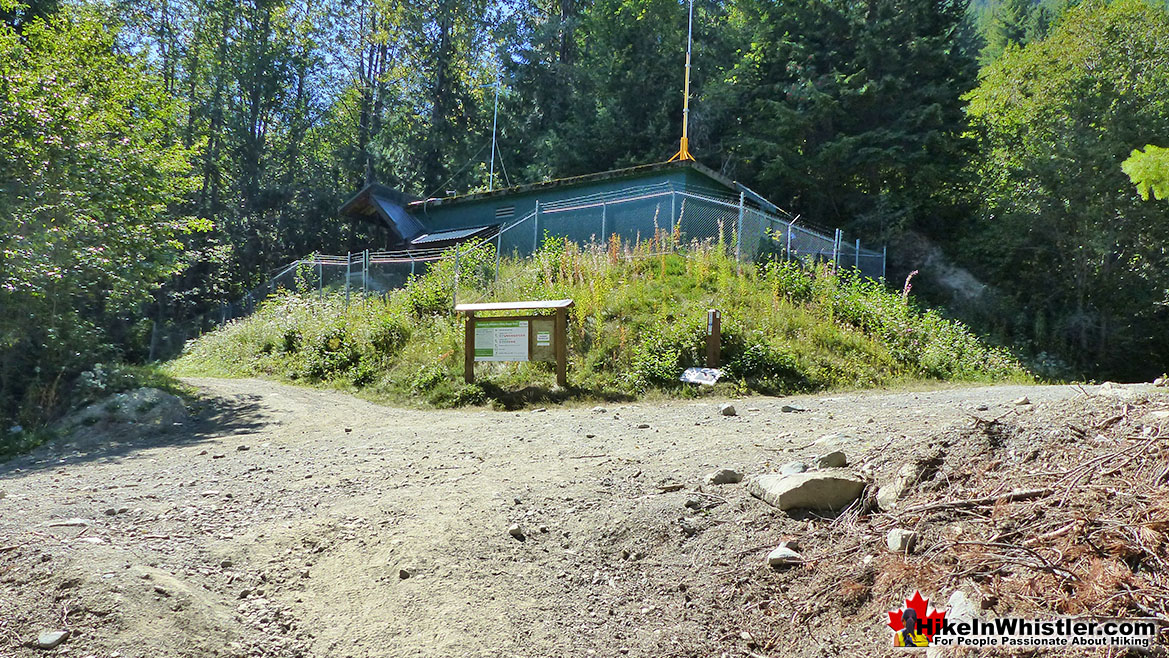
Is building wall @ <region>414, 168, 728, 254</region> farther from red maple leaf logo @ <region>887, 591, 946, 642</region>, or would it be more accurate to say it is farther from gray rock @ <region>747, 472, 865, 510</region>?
red maple leaf logo @ <region>887, 591, 946, 642</region>

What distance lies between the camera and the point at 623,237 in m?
18.1

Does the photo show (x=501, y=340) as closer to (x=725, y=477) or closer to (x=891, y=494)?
(x=725, y=477)

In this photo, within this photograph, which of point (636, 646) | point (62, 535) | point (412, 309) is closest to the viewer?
point (636, 646)

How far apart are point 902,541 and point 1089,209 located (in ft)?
67.3

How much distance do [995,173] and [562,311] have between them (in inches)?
706

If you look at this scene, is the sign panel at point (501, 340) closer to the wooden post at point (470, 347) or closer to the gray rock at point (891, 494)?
the wooden post at point (470, 347)

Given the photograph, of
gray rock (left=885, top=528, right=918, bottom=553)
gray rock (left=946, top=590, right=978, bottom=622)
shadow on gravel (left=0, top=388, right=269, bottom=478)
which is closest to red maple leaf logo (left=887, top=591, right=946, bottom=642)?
gray rock (left=946, top=590, right=978, bottom=622)

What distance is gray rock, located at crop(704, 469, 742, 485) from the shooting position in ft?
16.0

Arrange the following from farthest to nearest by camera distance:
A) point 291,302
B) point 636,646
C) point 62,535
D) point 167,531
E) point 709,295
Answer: point 291,302
point 709,295
point 167,531
point 62,535
point 636,646

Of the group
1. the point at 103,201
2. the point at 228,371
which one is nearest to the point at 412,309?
the point at 228,371

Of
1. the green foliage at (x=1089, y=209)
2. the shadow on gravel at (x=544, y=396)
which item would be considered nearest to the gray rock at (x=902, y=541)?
the shadow on gravel at (x=544, y=396)

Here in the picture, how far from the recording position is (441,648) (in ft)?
11.4

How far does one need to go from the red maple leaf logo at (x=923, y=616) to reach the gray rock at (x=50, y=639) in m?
3.56

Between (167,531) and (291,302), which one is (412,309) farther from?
(167,531)
